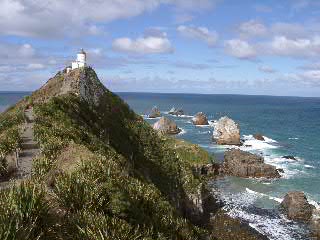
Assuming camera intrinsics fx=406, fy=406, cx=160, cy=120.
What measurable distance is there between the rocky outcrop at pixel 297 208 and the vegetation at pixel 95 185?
38.7 ft

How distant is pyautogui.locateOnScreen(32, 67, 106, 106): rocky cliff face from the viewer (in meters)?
57.5

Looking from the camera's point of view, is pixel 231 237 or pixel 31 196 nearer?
pixel 31 196

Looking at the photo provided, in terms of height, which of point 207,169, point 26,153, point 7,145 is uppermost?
point 7,145

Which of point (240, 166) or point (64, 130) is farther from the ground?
point (64, 130)

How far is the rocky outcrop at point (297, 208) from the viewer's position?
A: 49188mm

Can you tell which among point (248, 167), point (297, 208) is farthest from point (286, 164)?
point (297, 208)

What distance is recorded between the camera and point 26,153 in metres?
31.2

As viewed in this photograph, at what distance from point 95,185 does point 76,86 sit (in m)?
39.8

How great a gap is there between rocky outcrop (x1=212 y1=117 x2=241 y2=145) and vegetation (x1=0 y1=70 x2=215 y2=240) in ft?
129

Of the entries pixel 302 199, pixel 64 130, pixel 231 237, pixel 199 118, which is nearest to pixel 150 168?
pixel 231 237

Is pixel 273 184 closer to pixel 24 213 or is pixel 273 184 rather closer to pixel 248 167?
pixel 248 167

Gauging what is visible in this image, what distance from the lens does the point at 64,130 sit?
3722cm

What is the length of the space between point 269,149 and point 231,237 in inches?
2070

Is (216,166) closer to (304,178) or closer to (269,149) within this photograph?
(304,178)
